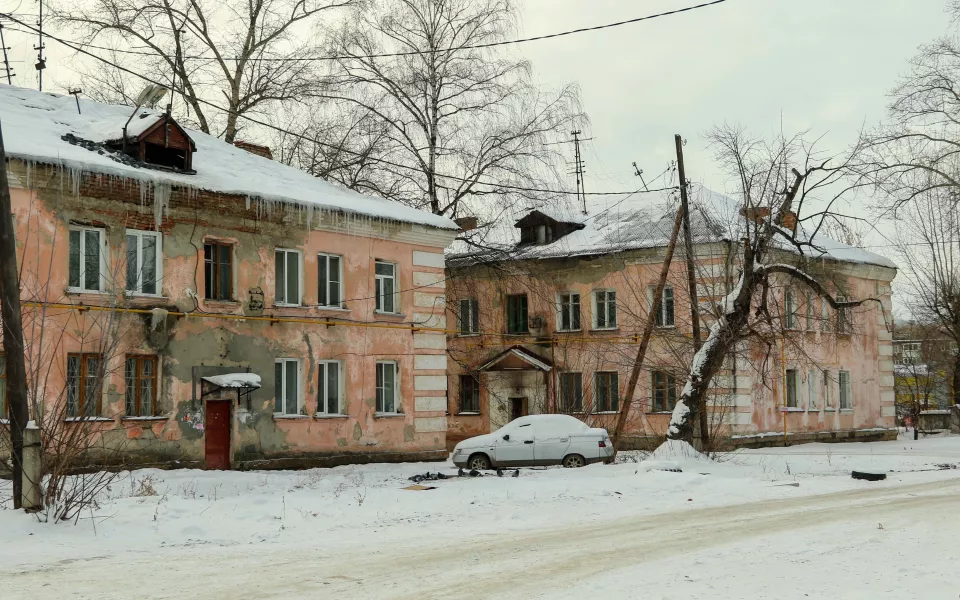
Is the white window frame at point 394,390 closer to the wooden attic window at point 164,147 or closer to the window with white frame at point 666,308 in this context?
the wooden attic window at point 164,147

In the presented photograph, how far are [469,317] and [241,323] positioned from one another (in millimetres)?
15073

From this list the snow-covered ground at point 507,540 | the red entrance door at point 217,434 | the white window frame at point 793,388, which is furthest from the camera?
the white window frame at point 793,388

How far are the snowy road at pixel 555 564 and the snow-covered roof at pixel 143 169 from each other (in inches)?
459

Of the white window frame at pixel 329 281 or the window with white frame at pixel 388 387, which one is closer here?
the white window frame at pixel 329 281

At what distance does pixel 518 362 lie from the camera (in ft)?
114

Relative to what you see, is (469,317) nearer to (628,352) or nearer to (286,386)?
(628,352)

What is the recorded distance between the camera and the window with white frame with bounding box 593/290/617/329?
115 feet

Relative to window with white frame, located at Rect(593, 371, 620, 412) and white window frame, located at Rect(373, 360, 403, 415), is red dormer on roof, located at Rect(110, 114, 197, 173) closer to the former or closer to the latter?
white window frame, located at Rect(373, 360, 403, 415)

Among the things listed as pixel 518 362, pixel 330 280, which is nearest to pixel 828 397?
pixel 518 362

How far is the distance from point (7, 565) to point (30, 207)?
37.6 feet

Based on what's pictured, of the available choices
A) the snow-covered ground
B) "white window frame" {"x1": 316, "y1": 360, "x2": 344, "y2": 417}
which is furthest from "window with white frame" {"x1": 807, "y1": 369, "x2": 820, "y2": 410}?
"white window frame" {"x1": 316, "y1": 360, "x2": 344, "y2": 417}

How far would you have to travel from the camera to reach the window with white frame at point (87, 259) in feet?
67.9

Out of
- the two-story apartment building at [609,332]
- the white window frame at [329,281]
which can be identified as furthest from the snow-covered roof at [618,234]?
the white window frame at [329,281]

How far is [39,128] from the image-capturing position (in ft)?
71.7
